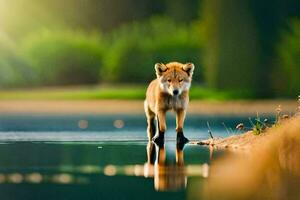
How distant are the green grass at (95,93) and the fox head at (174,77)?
54.8 feet

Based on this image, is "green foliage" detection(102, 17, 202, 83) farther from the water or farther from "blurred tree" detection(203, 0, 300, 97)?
the water

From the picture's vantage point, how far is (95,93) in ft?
118

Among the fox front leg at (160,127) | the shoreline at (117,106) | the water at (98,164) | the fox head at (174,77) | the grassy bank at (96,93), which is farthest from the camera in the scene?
the grassy bank at (96,93)

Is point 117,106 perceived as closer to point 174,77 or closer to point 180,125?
point 180,125

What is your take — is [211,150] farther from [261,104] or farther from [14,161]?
[261,104]

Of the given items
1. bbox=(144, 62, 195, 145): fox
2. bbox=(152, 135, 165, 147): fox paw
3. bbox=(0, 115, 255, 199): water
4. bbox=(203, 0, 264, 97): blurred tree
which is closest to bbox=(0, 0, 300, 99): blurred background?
bbox=(203, 0, 264, 97): blurred tree

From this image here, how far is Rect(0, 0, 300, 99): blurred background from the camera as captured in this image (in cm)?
3494

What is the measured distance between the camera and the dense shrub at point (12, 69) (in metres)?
38.8

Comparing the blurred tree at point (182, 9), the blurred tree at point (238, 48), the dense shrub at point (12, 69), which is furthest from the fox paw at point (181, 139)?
the blurred tree at point (182, 9)

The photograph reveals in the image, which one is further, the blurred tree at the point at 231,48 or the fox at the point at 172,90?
the blurred tree at the point at 231,48

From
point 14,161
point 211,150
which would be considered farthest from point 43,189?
point 211,150

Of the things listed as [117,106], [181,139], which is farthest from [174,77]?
[117,106]

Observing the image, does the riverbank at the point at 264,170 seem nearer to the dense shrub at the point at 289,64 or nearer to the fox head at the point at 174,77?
the fox head at the point at 174,77

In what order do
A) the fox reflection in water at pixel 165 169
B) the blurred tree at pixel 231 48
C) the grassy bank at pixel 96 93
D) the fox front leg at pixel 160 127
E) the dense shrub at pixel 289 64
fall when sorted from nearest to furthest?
the fox reflection in water at pixel 165 169
the fox front leg at pixel 160 127
the grassy bank at pixel 96 93
the blurred tree at pixel 231 48
the dense shrub at pixel 289 64
